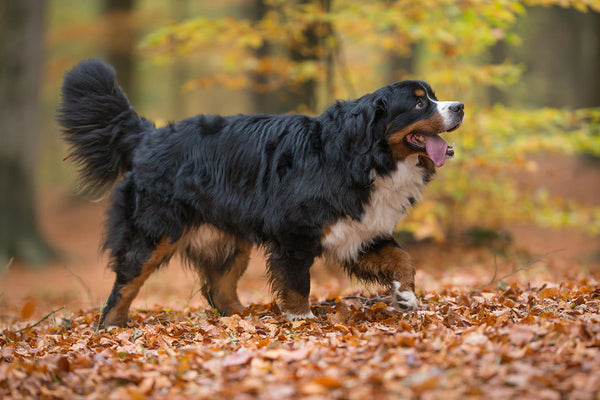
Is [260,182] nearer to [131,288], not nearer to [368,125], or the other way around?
[368,125]

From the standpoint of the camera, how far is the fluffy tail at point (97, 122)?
5.23 meters

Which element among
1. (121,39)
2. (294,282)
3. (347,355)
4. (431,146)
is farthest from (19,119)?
(347,355)

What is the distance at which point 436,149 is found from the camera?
4.38m

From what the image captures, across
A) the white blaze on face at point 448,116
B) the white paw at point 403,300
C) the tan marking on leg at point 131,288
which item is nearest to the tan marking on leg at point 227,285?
the tan marking on leg at point 131,288

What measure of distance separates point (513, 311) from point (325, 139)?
1928 millimetres

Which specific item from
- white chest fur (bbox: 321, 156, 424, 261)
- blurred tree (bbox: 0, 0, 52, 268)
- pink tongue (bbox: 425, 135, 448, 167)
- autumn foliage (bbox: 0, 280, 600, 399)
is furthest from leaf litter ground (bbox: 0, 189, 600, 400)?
blurred tree (bbox: 0, 0, 52, 268)

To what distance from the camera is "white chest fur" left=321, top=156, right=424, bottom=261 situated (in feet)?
14.5

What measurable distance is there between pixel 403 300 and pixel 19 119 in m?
9.95

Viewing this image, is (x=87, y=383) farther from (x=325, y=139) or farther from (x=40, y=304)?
(x=40, y=304)

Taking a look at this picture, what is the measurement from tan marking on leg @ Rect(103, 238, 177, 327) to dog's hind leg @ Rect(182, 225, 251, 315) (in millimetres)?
282

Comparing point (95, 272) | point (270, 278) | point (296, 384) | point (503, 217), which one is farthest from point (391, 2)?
point (95, 272)

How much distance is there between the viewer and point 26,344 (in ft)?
14.4

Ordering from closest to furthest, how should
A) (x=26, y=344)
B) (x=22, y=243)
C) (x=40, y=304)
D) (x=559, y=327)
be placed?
(x=559, y=327)
(x=26, y=344)
(x=40, y=304)
(x=22, y=243)

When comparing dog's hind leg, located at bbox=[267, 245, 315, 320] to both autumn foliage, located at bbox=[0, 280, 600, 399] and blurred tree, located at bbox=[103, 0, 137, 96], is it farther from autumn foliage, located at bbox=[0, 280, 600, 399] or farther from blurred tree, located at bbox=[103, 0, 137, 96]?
blurred tree, located at bbox=[103, 0, 137, 96]
